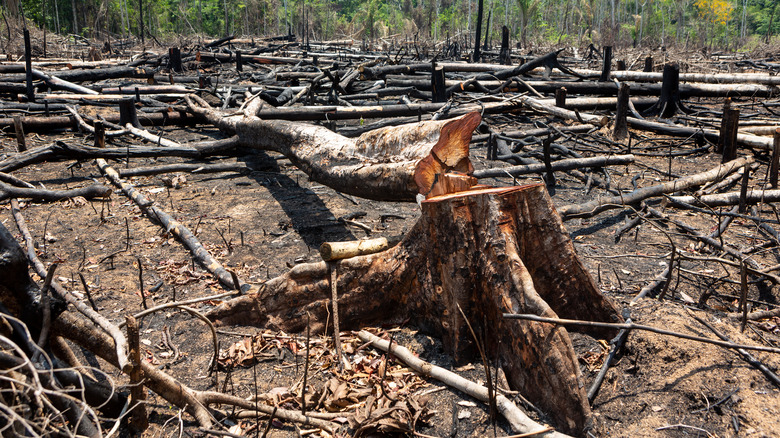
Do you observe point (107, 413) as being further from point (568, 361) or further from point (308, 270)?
point (568, 361)

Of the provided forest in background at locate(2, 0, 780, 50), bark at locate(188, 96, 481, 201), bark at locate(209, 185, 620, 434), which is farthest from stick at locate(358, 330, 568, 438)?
forest in background at locate(2, 0, 780, 50)

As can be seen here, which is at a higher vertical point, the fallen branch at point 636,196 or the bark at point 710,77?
the bark at point 710,77

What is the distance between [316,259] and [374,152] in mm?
1083

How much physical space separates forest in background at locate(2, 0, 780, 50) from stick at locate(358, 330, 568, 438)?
35774 mm

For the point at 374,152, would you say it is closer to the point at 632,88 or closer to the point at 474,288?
the point at 474,288

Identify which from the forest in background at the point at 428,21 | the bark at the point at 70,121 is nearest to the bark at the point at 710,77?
the bark at the point at 70,121

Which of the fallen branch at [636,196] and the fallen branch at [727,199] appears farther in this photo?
the fallen branch at [727,199]

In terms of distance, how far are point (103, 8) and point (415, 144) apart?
4119 cm

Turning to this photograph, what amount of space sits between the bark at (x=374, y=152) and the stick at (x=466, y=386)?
1266mm

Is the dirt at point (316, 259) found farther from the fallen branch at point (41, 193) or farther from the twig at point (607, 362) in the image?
the fallen branch at point (41, 193)

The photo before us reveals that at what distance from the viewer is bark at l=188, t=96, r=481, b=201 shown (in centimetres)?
368

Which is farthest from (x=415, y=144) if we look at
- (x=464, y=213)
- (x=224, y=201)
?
(x=224, y=201)

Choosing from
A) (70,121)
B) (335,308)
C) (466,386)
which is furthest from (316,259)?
(70,121)

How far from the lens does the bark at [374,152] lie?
3.68m
